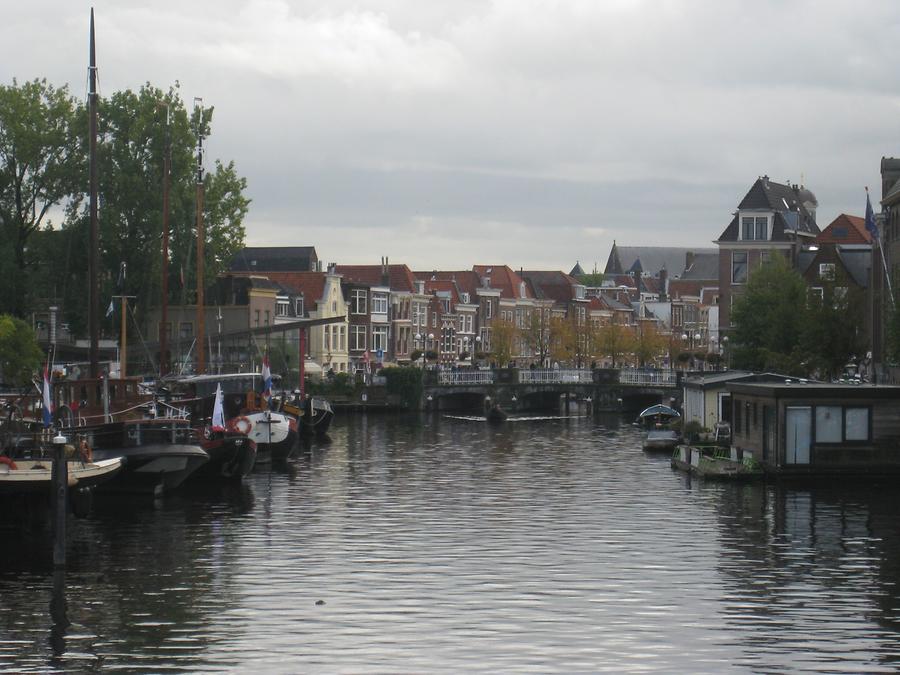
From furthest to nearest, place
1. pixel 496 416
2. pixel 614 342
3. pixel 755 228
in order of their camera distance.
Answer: pixel 614 342 < pixel 755 228 < pixel 496 416

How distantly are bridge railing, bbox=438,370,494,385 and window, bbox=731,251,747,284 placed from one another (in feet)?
73.3

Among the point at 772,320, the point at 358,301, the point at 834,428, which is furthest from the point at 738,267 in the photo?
the point at 834,428

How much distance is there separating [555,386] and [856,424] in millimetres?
74236

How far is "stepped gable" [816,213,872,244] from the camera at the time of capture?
128000mm

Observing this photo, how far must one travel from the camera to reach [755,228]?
13038 centimetres

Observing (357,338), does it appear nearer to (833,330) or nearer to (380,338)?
(380,338)

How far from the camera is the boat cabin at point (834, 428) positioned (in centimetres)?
5716

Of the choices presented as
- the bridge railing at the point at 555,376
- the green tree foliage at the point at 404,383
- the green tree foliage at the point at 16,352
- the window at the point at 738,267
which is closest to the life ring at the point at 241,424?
the green tree foliage at the point at 16,352

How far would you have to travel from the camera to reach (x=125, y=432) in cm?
5269

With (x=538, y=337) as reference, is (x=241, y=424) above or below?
below

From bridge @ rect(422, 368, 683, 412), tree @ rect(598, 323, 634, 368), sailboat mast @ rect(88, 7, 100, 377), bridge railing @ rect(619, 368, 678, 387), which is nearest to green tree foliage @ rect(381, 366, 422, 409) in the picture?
bridge @ rect(422, 368, 683, 412)

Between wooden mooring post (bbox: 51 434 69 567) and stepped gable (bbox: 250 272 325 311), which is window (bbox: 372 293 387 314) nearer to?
stepped gable (bbox: 250 272 325 311)

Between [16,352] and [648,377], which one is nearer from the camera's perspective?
[16,352]

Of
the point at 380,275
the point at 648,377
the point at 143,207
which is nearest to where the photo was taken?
the point at 143,207
